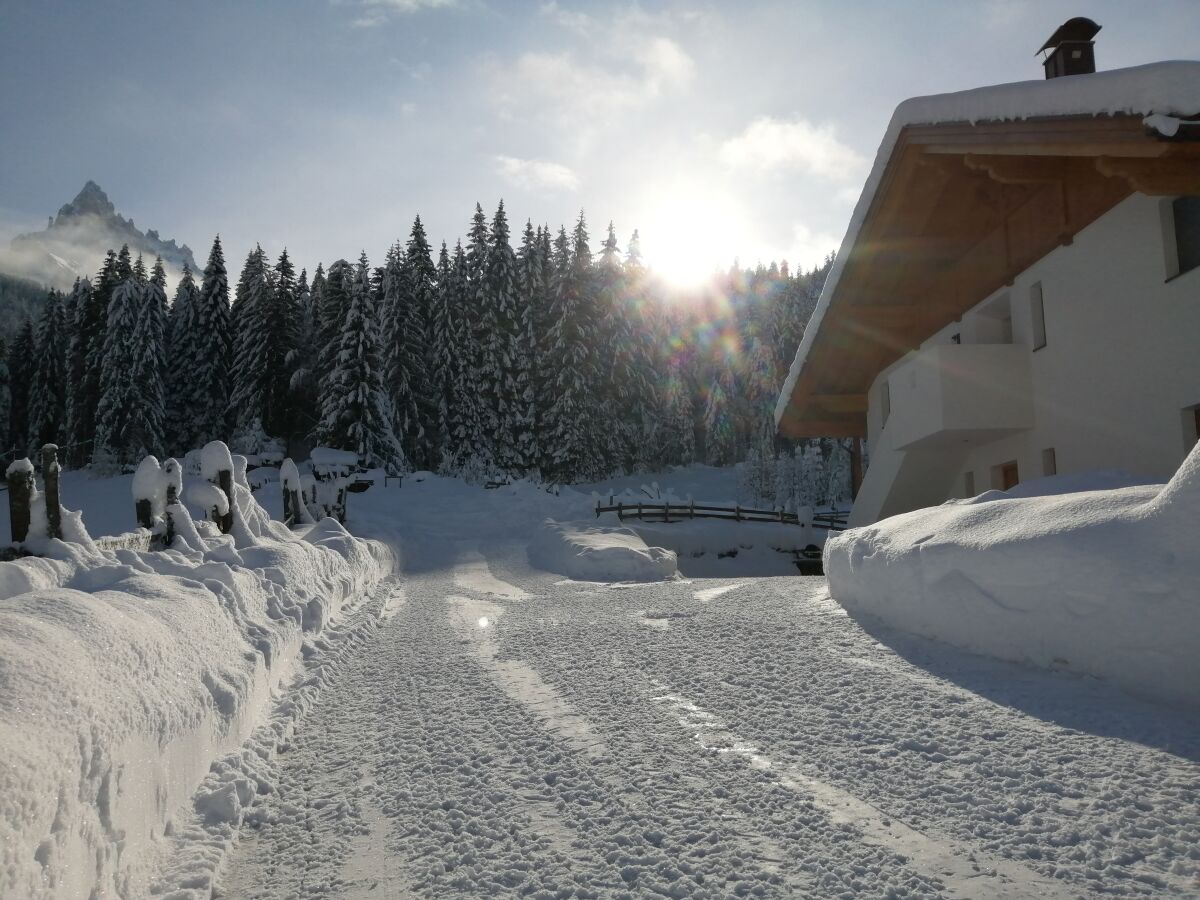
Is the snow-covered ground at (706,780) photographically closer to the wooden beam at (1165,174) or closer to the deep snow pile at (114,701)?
the deep snow pile at (114,701)

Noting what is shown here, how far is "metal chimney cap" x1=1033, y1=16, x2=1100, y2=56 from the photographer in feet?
45.0

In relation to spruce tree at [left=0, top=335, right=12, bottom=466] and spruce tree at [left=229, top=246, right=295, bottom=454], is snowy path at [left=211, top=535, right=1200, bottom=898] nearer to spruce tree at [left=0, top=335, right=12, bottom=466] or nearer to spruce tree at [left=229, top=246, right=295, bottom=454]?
spruce tree at [left=229, top=246, right=295, bottom=454]

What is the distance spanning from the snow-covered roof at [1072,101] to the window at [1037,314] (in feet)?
11.0

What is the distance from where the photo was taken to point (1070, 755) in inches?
147

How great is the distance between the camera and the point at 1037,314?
1284cm

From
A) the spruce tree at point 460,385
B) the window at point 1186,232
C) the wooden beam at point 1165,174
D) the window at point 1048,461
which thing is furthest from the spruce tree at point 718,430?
the wooden beam at point 1165,174

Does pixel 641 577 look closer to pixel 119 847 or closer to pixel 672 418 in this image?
pixel 119 847

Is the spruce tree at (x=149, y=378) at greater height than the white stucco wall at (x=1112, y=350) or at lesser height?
greater

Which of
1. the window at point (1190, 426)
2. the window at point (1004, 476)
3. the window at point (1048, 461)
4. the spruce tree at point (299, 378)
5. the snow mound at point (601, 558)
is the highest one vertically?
the spruce tree at point (299, 378)

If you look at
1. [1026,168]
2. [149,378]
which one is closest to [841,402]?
[1026,168]

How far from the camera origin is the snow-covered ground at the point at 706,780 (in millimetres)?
2914

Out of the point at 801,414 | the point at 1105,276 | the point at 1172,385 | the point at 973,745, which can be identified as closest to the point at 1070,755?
the point at 973,745

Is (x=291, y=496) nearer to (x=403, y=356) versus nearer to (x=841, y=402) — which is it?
(x=841, y=402)

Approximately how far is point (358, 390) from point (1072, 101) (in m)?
37.7
